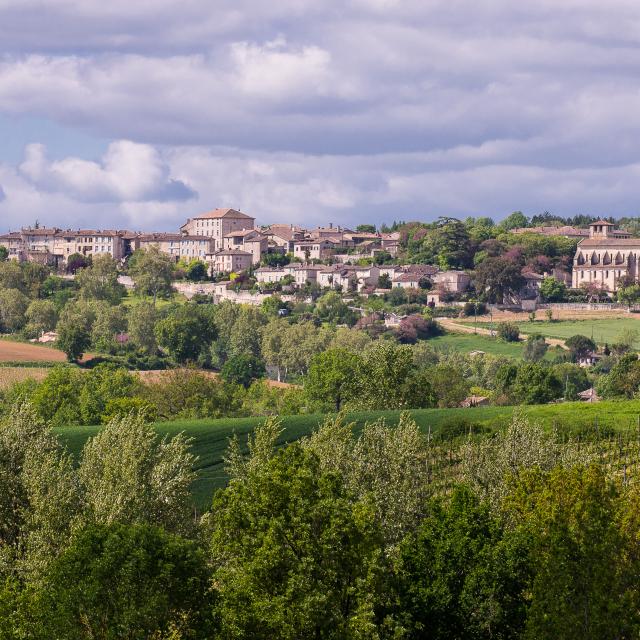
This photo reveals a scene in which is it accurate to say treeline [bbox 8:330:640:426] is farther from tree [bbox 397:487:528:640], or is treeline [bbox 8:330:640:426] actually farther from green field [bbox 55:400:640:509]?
tree [bbox 397:487:528:640]

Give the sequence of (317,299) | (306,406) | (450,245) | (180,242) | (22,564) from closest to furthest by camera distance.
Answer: (22,564) → (306,406) → (317,299) → (450,245) → (180,242)

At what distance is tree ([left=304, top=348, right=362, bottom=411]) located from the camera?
7994 cm

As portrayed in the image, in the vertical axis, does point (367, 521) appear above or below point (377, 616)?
above

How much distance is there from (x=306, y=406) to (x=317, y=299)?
220ft

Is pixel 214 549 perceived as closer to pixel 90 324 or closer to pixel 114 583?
pixel 114 583

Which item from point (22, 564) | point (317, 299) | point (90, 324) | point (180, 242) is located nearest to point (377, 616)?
point (22, 564)

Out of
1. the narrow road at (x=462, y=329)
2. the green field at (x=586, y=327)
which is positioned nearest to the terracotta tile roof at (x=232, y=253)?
the narrow road at (x=462, y=329)

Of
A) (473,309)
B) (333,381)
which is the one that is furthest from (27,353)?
→ (473,309)

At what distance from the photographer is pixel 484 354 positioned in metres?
118

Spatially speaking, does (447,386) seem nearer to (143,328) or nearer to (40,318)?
(143,328)

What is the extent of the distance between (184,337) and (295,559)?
95.1m

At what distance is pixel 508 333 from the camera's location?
127 meters

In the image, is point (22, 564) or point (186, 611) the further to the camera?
point (22, 564)

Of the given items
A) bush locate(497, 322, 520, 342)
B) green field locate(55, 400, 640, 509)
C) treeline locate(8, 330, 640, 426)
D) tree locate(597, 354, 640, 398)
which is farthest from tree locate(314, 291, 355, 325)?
green field locate(55, 400, 640, 509)
